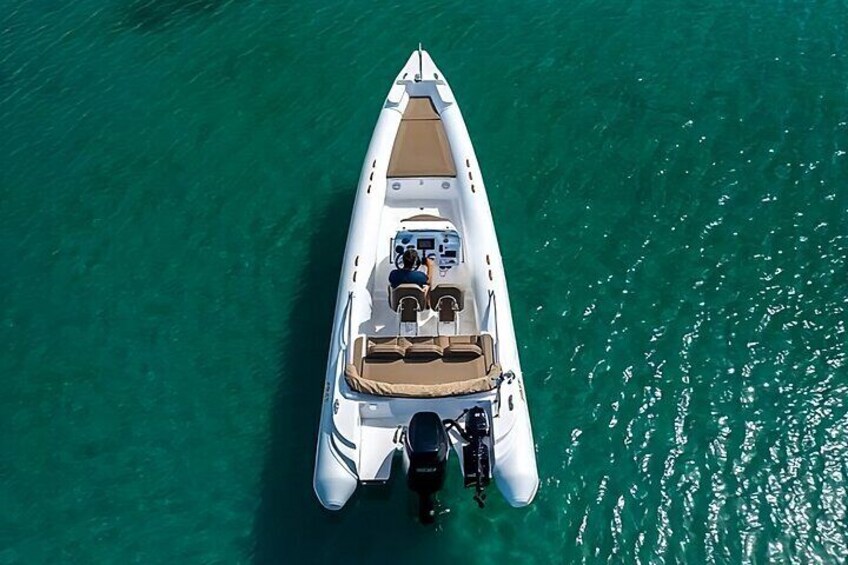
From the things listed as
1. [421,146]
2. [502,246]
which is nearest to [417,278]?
[502,246]

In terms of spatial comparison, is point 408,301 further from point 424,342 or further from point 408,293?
point 424,342

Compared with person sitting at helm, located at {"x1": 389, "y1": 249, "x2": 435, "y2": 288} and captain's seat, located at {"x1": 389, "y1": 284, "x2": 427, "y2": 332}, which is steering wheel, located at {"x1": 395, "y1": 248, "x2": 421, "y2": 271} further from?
captain's seat, located at {"x1": 389, "y1": 284, "x2": 427, "y2": 332}

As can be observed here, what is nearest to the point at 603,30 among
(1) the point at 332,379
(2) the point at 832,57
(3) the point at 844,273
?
(2) the point at 832,57

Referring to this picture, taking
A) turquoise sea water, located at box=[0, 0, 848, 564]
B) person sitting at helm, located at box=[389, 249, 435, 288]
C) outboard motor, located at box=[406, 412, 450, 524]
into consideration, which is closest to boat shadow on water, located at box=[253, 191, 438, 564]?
turquoise sea water, located at box=[0, 0, 848, 564]

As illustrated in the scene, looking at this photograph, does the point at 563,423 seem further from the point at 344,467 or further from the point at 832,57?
the point at 832,57

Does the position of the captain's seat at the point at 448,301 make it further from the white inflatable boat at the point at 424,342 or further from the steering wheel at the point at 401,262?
the steering wheel at the point at 401,262

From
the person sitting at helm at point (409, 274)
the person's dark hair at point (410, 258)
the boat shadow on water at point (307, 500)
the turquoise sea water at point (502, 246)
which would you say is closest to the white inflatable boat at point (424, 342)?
the person sitting at helm at point (409, 274)
